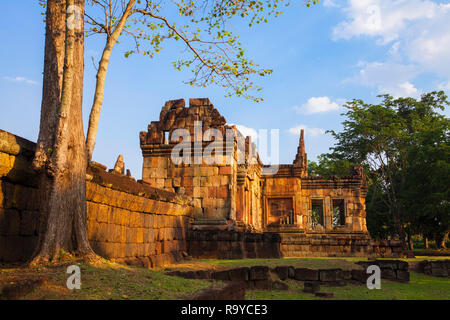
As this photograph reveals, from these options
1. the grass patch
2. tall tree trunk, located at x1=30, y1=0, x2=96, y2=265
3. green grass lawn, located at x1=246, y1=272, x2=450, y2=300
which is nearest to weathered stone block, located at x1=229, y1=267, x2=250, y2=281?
green grass lawn, located at x1=246, y1=272, x2=450, y2=300

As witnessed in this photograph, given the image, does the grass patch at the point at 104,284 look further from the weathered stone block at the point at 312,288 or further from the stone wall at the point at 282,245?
the stone wall at the point at 282,245

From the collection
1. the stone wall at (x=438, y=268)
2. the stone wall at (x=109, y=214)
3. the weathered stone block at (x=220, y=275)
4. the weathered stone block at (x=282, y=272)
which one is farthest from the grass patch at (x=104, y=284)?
the stone wall at (x=438, y=268)

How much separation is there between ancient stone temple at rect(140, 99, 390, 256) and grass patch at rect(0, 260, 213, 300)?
6462 millimetres

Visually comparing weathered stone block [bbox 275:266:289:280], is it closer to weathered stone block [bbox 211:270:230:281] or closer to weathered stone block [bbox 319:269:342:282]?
weathered stone block [bbox 319:269:342:282]

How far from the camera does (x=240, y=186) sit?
47.4 ft

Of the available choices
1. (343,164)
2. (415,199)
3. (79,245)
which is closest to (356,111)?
(343,164)

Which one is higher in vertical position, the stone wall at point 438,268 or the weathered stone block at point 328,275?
the weathered stone block at point 328,275

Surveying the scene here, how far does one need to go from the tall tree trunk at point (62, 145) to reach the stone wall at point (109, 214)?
10.3 inches

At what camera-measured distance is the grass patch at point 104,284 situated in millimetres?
3628

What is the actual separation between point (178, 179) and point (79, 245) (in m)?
7.69

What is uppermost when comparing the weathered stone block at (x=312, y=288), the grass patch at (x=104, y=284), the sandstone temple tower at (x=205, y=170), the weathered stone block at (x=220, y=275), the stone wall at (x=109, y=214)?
the sandstone temple tower at (x=205, y=170)

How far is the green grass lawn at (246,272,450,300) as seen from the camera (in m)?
6.44

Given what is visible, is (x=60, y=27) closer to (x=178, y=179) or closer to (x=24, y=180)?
(x=24, y=180)

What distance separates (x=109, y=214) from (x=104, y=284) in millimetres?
3122
